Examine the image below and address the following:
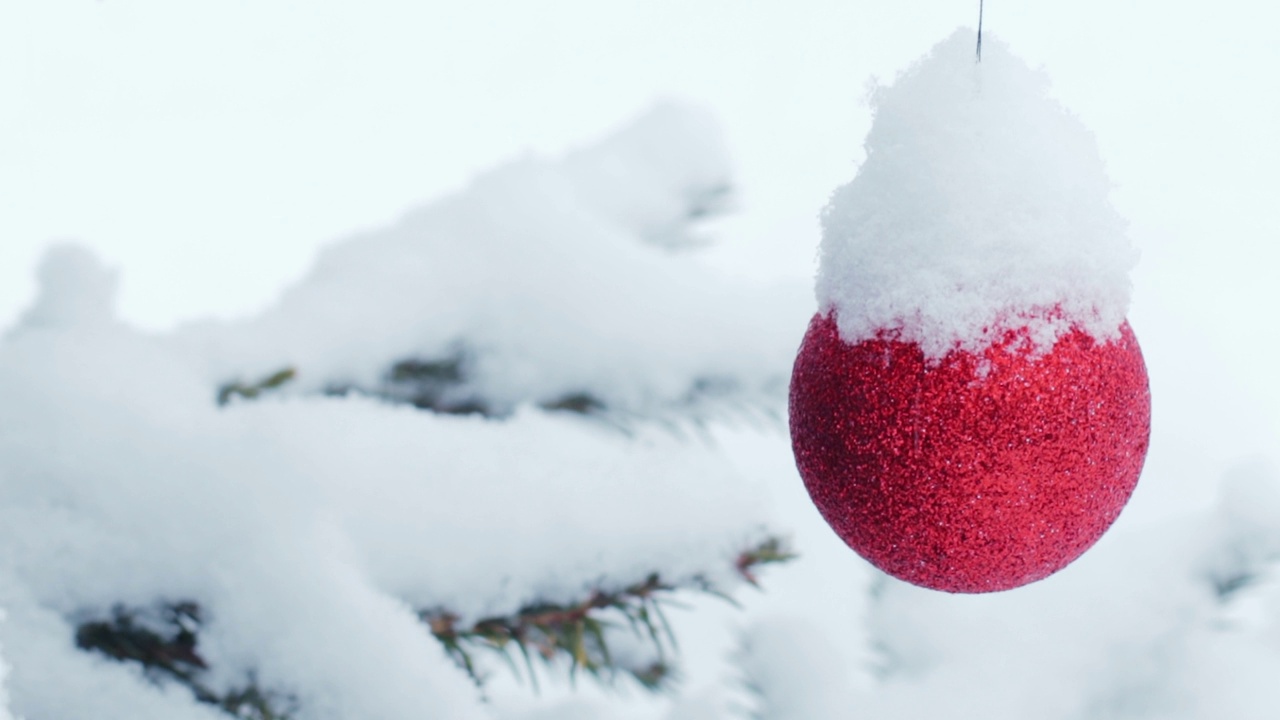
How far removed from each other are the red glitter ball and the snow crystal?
0.01 m

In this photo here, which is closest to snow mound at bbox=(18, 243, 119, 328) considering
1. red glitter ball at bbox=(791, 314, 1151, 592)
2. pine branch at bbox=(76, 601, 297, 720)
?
pine branch at bbox=(76, 601, 297, 720)

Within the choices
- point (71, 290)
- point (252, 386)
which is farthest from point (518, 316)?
point (71, 290)

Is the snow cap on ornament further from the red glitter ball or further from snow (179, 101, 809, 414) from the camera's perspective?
snow (179, 101, 809, 414)

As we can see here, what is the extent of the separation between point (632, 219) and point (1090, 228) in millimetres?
517

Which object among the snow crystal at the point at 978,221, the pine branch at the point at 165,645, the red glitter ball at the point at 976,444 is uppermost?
the snow crystal at the point at 978,221

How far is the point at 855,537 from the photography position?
16.5 inches

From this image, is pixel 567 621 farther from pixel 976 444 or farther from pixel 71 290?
pixel 71 290

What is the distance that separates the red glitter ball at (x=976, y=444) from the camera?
371 mm

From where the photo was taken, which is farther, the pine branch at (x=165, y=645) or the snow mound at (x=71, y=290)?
the snow mound at (x=71, y=290)

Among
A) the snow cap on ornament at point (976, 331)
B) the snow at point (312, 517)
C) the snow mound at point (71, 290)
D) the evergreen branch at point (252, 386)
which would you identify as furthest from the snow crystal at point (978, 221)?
the snow mound at point (71, 290)

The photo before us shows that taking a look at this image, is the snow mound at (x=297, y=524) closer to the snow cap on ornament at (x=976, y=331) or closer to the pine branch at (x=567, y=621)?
the pine branch at (x=567, y=621)

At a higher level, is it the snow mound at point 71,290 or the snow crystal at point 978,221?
the snow mound at point 71,290

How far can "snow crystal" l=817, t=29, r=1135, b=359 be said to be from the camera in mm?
373

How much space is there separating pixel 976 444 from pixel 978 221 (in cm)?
8
